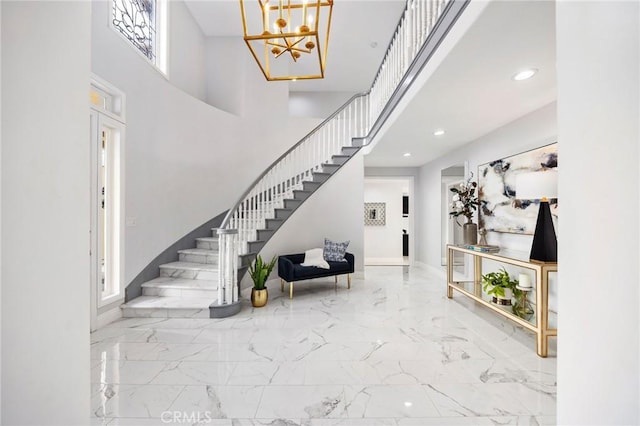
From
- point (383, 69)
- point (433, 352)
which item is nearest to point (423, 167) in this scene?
point (383, 69)

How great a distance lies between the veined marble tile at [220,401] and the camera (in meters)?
1.75

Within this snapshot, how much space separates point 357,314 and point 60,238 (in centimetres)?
330

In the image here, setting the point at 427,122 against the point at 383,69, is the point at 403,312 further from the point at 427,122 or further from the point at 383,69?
the point at 383,69

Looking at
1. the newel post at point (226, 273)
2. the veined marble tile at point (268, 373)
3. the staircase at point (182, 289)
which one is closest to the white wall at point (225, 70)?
the staircase at point (182, 289)

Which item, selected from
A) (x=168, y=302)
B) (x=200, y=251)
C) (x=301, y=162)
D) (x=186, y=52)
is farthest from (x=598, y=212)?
(x=186, y=52)

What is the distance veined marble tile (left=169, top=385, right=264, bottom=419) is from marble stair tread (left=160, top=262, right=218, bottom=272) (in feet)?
6.88

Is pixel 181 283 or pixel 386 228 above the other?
pixel 386 228

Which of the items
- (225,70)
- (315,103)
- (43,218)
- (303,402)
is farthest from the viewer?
(315,103)

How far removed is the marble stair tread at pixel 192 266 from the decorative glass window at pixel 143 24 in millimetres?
3055

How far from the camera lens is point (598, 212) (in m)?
0.57

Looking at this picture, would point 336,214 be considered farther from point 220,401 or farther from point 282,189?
point 220,401

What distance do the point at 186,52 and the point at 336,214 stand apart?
13.4 ft

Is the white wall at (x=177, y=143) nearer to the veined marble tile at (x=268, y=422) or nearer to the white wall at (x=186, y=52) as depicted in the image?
the white wall at (x=186, y=52)

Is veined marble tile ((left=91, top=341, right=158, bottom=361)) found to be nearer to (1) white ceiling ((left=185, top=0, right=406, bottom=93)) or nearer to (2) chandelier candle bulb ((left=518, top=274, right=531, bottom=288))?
(2) chandelier candle bulb ((left=518, top=274, right=531, bottom=288))
